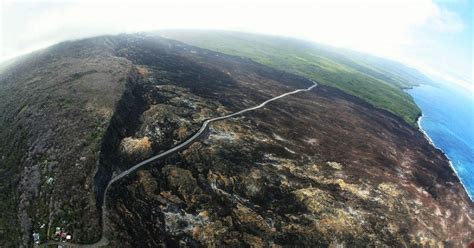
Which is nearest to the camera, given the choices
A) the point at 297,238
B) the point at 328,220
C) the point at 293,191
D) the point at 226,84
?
the point at 297,238

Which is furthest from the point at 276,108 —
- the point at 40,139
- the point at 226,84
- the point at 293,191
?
the point at 40,139

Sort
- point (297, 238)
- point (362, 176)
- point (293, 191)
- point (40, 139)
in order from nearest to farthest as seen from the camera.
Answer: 1. point (297, 238)
2. point (293, 191)
3. point (40, 139)
4. point (362, 176)

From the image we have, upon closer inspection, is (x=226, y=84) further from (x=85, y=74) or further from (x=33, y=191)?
(x=33, y=191)

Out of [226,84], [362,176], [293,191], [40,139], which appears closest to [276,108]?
[226,84]

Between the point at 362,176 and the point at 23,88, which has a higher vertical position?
the point at 23,88

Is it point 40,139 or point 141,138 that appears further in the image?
point 141,138

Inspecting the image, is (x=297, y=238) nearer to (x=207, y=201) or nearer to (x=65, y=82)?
(x=207, y=201)
